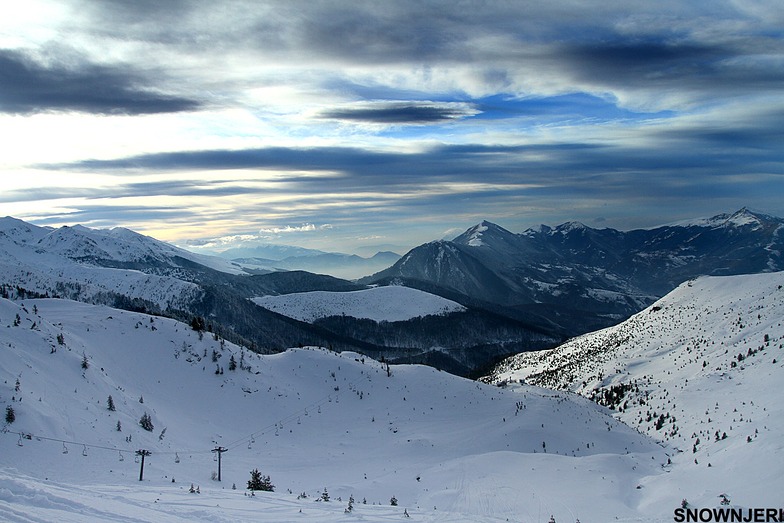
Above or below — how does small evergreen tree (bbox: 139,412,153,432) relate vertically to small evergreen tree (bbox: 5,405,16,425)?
below

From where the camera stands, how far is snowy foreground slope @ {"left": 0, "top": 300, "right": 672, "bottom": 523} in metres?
17.6

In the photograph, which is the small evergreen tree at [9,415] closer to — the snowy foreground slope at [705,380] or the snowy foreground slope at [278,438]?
the snowy foreground slope at [278,438]

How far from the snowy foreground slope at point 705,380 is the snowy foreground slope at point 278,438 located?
2961 millimetres

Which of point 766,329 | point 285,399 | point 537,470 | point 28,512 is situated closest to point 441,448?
point 537,470

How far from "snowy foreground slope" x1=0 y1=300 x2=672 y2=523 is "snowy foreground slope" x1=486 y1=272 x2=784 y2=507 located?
296cm

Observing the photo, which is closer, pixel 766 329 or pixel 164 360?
pixel 164 360

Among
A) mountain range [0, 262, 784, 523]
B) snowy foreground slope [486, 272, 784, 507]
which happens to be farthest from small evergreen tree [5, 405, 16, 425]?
snowy foreground slope [486, 272, 784, 507]

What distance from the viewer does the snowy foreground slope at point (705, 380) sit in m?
22.0

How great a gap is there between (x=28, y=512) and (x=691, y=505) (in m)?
22.2

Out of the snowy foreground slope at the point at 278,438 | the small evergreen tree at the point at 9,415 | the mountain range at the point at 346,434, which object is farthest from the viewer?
the small evergreen tree at the point at 9,415

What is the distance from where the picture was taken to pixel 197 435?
3228cm

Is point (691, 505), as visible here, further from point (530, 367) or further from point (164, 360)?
point (530, 367)

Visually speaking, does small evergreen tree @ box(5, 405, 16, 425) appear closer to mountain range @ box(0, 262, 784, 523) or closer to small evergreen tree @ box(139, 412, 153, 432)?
mountain range @ box(0, 262, 784, 523)

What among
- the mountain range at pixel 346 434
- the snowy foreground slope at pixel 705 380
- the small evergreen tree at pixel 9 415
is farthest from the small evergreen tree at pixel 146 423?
the snowy foreground slope at pixel 705 380
